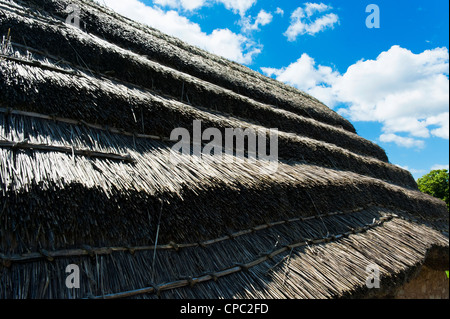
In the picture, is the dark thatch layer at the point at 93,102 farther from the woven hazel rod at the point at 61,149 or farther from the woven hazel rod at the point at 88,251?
the woven hazel rod at the point at 88,251

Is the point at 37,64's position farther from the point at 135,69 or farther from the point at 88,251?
the point at 88,251

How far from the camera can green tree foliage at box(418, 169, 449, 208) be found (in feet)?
58.4

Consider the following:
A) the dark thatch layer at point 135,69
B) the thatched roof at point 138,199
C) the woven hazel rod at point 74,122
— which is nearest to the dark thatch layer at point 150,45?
Result: the thatched roof at point 138,199

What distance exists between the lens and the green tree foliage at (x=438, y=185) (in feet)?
58.4

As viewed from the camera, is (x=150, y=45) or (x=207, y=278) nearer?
(x=207, y=278)

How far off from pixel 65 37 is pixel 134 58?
714mm

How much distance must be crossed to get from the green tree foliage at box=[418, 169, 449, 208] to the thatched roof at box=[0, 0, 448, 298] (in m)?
17.6

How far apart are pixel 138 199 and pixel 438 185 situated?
70.3 ft

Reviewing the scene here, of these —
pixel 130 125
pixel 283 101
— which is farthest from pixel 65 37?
pixel 283 101

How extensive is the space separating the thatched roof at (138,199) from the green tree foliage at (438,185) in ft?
57.7

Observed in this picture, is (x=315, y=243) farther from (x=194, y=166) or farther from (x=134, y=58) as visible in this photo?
(x=134, y=58)

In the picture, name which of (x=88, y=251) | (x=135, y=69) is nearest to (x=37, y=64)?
(x=135, y=69)

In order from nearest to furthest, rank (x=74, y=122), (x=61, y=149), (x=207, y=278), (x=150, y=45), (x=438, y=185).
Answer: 1. (x=61, y=149)
2. (x=207, y=278)
3. (x=74, y=122)
4. (x=150, y=45)
5. (x=438, y=185)

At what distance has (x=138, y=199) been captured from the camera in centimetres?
187
